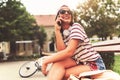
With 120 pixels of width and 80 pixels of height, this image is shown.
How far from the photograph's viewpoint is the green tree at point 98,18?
52312 mm

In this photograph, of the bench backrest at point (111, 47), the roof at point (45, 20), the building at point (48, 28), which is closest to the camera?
the bench backrest at point (111, 47)

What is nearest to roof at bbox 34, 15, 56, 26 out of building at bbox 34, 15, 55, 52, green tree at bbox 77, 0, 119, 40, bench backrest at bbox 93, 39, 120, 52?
building at bbox 34, 15, 55, 52

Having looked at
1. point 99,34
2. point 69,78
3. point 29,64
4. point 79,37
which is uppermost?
point 79,37

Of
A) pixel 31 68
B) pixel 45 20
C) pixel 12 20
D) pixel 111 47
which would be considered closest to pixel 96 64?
pixel 111 47

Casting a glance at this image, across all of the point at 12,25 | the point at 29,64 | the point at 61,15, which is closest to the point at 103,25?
the point at 12,25

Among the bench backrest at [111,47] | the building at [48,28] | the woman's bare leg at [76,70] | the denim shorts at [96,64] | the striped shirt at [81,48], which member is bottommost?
the building at [48,28]

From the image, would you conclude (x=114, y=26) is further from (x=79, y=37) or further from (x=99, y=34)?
(x=79, y=37)

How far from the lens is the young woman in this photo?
355 centimetres

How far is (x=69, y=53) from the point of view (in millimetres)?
3543

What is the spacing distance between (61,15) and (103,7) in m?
51.2

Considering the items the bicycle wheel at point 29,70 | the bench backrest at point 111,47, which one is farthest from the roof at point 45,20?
the bench backrest at point 111,47

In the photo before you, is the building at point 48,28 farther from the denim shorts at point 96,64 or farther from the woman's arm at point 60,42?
the denim shorts at point 96,64

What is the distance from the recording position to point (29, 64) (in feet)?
62.8

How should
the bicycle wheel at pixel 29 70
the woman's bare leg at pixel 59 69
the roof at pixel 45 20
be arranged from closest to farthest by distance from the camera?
the woman's bare leg at pixel 59 69, the bicycle wheel at pixel 29 70, the roof at pixel 45 20
